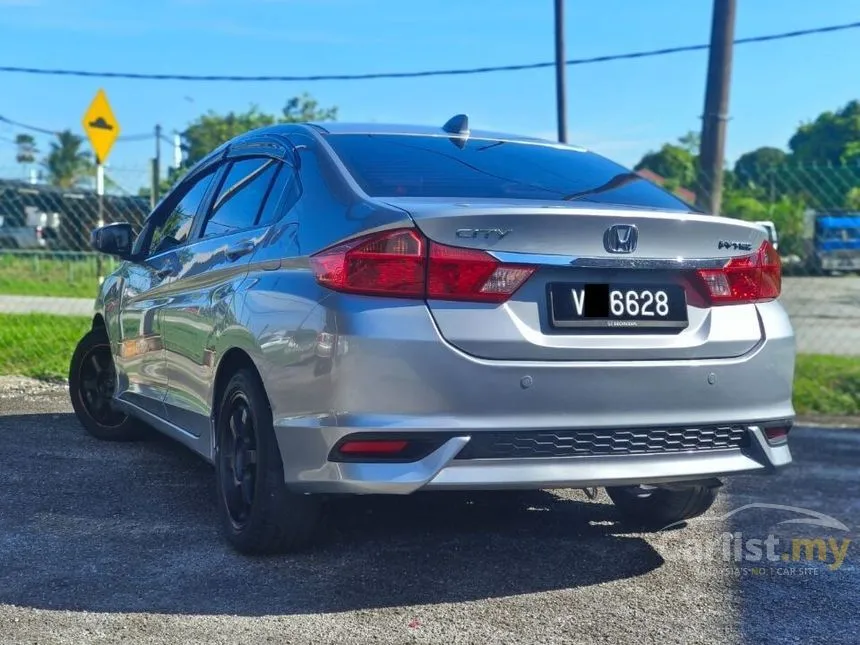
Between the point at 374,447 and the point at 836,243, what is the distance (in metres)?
10.0

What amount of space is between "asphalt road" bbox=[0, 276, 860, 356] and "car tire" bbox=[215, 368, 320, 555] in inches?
284

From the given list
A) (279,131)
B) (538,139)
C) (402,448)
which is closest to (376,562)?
(402,448)

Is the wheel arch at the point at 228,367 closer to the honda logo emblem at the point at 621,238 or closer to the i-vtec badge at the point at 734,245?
the honda logo emblem at the point at 621,238

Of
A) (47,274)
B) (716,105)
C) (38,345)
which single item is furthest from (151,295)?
(47,274)

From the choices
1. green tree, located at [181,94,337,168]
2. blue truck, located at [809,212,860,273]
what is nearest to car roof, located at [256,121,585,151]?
blue truck, located at [809,212,860,273]

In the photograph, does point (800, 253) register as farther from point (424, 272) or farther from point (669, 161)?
point (669, 161)

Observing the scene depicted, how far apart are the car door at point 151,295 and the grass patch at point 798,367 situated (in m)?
3.51

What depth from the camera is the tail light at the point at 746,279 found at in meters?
3.71

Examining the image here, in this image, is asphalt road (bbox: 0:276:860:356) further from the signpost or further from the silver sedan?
the signpost

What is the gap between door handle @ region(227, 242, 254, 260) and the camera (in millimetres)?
4047

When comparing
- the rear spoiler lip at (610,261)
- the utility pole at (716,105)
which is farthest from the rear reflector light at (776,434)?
the utility pole at (716,105)

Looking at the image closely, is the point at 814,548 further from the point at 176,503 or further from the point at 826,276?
the point at 826,276

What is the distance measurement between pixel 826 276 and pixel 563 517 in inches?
294

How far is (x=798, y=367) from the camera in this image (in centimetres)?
903
